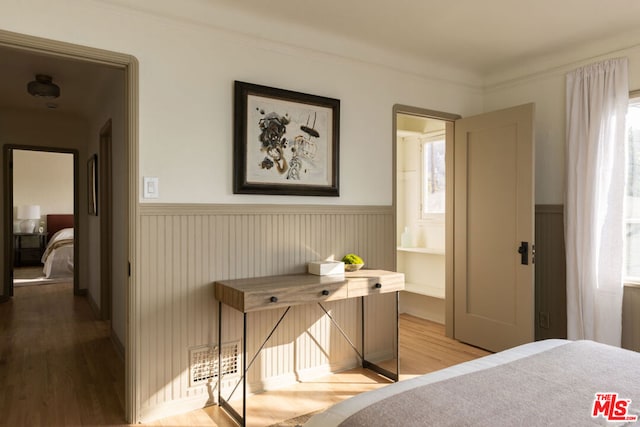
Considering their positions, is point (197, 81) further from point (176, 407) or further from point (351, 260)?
point (176, 407)

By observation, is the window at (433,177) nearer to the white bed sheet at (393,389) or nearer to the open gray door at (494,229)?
the open gray door at (494,229)

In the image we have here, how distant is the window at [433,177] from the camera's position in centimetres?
500

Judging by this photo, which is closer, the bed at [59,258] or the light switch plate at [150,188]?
the light switch plate at [150,188]

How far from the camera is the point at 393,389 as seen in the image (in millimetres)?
1442

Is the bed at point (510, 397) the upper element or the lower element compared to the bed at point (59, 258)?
upper

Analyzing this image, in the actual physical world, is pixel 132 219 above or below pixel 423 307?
above

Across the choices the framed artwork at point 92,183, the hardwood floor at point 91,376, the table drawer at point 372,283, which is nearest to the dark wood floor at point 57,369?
the hardwood floor at point 91,376

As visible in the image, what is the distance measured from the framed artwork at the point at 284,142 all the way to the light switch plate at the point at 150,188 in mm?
484

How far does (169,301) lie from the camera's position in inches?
103

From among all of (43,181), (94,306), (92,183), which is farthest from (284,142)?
(43,181)

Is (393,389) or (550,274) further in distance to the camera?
(550,274)

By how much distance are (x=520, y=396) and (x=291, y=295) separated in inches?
56.7

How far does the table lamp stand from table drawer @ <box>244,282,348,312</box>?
27.1 ft

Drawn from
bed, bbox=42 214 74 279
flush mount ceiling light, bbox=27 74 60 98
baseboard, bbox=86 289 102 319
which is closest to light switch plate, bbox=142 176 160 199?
flush mount ceiling light, bbox=27 74 60 98
